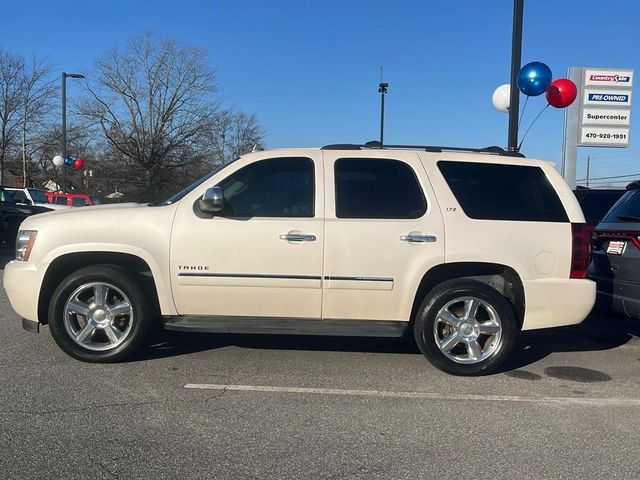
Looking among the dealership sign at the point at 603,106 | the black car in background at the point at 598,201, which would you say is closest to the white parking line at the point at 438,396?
the black car in background at the point at 598,201

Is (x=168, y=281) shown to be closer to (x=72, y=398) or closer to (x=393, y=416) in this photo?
(x=72, y=398)

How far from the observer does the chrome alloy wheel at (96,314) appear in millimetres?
4977

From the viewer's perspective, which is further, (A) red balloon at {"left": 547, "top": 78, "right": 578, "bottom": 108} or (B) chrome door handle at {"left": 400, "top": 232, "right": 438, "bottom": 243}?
(A) red balloon at {"left": 547, "top": 78, "right": 578, "bottom": 108}

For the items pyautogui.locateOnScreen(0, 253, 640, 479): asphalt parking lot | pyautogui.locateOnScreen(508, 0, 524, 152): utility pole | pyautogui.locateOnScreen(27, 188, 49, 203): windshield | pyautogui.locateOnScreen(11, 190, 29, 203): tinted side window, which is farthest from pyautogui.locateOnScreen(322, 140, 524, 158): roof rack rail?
pyautogui.locateOnScreen(27, 188, 49, 203): windshield

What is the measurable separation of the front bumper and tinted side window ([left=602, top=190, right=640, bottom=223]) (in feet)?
18.9

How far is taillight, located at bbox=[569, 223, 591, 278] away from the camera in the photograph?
4.91m

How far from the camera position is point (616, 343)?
20.8 ft

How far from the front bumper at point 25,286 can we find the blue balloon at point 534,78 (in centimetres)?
722

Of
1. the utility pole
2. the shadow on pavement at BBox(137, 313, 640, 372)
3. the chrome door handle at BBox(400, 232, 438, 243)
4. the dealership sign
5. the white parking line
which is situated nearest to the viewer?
the white parking line

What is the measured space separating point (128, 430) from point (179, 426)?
0.33 m

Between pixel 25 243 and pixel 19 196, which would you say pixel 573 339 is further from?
pixel 19 196

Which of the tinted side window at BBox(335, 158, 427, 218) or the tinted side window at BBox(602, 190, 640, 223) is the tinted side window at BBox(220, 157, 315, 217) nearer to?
the tinted side window at BBox(335, 158, 427, 218)

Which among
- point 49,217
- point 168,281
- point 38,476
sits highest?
point 49,217

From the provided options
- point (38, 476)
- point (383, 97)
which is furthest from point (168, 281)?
point (383, 97)
